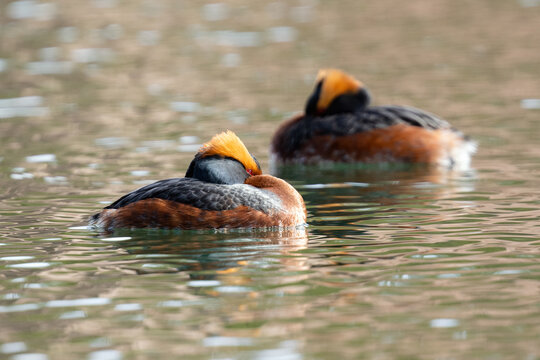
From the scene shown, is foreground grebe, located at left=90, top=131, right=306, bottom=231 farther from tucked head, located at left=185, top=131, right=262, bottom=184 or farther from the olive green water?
the olive green water

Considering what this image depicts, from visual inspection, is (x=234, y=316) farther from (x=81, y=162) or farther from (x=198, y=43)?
(x=198, y=43)

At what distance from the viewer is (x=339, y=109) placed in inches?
643

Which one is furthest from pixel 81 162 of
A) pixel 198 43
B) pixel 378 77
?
pixel 198 43

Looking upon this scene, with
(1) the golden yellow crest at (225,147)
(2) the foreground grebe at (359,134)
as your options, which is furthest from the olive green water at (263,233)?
(1) the golden yellow crest at (225,147)

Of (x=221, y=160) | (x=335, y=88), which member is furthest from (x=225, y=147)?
(x=335, y=88)

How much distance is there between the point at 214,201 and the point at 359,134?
511 cm

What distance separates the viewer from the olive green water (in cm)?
793

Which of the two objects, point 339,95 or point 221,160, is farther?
point 339,95

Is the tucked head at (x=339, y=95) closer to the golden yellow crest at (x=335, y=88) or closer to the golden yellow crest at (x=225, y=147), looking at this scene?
the golden yellow crest at (x=335, y=88)

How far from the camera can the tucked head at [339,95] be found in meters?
16.2

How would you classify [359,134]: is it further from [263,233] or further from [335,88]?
[263,233]

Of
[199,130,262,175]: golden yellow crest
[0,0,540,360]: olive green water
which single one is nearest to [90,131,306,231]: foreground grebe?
[199,130,262,175]: golden yellow crest

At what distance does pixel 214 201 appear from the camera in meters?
11.0

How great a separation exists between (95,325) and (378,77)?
1547 cm
